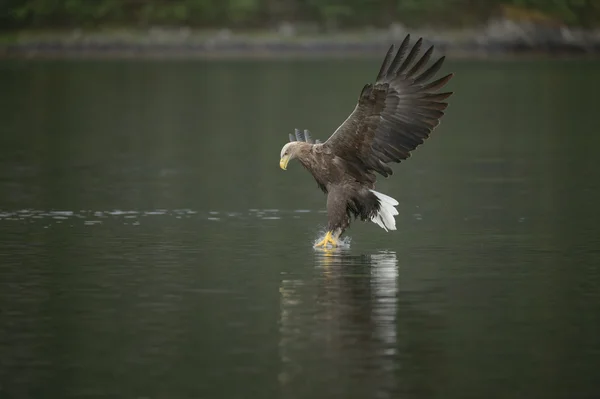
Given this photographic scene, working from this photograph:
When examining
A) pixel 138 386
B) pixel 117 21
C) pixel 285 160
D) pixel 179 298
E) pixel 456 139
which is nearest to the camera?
pixel 138 386

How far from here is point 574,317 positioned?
36.4ft

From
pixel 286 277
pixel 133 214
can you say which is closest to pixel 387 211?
pixel 286 277

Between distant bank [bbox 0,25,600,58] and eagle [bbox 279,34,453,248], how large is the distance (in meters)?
55.2

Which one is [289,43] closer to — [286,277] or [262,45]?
[262,45]

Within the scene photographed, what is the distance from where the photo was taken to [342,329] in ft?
35.1

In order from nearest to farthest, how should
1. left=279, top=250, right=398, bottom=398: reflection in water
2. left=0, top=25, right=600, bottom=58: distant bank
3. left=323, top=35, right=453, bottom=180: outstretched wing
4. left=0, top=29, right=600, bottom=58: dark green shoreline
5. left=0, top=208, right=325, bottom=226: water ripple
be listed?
left=279, top=250, right=398, bottom=398: reflection in water
left=323, top=35, right=453, bottom=180: outstretched wing
left=0, top=208, right=325, bottom=226: water ripple
left=0, top=29, right=600, bottom=58: dark green shoreline
left=0, top=25, right=600, bottom=58: distant bank

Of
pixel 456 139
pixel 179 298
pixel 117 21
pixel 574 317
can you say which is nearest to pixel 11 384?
pixel 179 298

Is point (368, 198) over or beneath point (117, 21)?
beneath

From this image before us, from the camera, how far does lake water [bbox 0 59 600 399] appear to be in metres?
9.56

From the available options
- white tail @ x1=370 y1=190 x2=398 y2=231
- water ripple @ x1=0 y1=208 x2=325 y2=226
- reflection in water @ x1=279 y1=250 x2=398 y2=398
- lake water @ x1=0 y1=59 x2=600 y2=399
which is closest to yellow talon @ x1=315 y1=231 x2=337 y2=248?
lake water @ x1=0 y1=59 x2=600 y2=399

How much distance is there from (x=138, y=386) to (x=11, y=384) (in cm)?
71

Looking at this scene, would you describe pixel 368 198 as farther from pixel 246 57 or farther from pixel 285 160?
pixel 246 57

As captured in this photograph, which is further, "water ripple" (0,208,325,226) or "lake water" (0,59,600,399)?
"water ripple" (0,208,325,226)

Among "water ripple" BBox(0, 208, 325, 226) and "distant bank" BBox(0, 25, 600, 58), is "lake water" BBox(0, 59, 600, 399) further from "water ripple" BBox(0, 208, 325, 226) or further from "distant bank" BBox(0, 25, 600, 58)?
"distant bank" BBox(0, 25, 600, 58)
